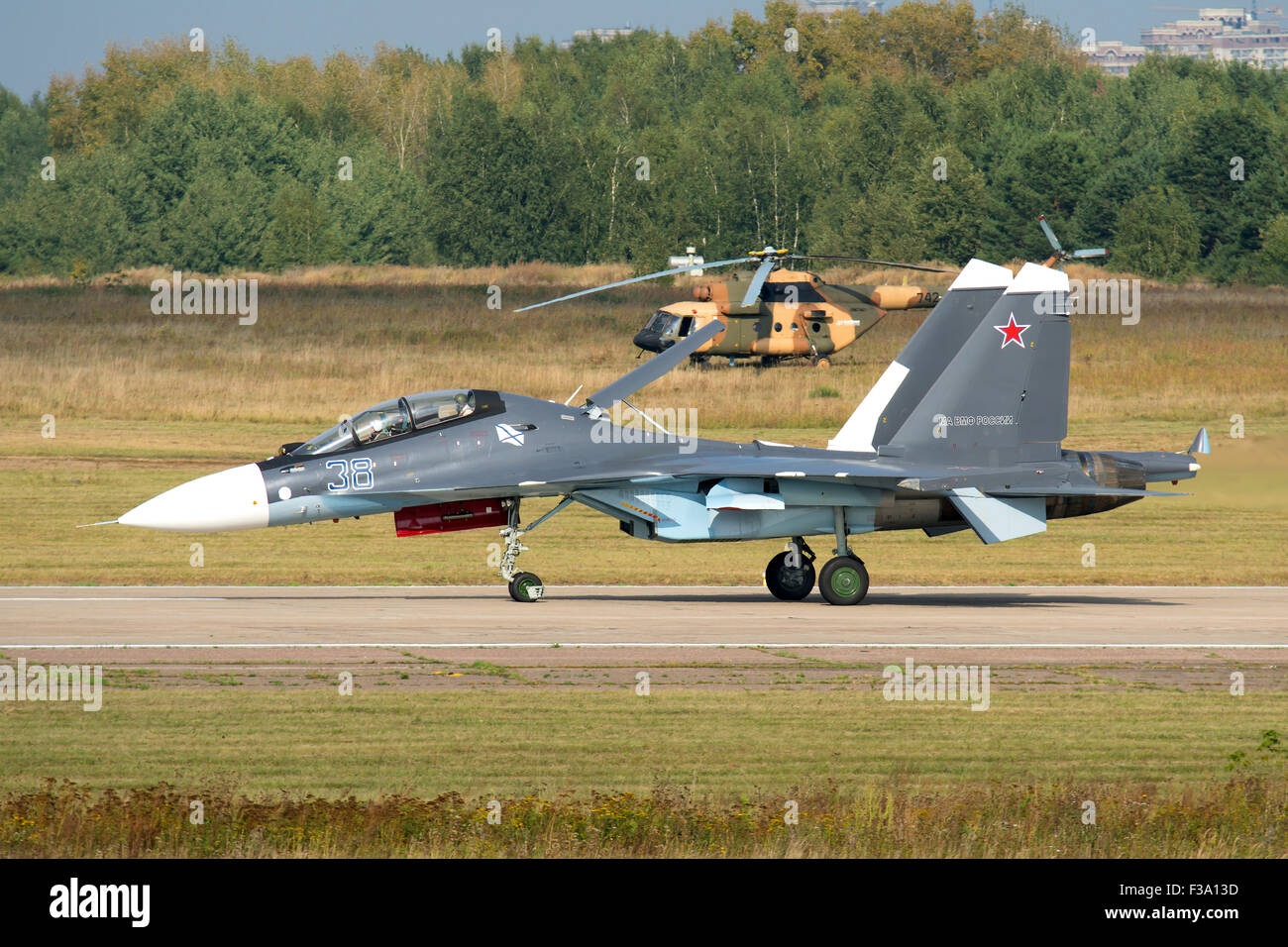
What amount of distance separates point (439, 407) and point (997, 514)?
24.6 ft

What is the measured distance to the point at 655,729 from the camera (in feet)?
43.8

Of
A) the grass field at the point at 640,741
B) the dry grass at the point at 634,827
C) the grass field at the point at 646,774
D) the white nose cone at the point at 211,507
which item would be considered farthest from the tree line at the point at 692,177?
the dry grass at the point at 634,827

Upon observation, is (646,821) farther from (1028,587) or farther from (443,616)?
(1028,587)

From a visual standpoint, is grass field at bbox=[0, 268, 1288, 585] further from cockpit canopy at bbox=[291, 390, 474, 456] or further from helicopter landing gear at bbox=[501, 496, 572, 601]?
cockpit canopy at bbox=[291, 390, 474, 456]

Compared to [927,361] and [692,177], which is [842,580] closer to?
[927,361]

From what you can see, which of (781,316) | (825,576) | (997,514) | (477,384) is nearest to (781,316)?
(781,316)

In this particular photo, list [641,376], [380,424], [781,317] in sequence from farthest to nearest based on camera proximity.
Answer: [781,317] → [641,376] → [380,424]

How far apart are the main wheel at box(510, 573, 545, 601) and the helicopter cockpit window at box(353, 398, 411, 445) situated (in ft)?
8.58

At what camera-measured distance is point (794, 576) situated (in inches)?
846

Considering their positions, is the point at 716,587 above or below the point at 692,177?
below

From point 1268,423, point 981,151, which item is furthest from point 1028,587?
point 981,151

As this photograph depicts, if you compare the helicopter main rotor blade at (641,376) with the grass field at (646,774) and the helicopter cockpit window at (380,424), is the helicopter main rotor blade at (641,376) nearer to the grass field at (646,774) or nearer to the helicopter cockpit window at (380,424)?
the helicopter cockpit window at (380,424)

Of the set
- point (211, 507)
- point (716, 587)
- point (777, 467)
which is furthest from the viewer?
point (716, 587)
